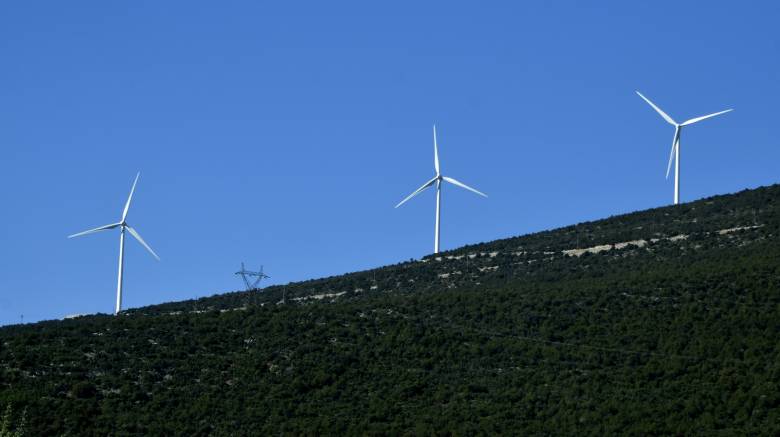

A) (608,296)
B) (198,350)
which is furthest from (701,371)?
(198,350)

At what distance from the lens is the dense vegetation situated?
68.6 m

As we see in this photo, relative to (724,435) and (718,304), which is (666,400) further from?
(718,304)

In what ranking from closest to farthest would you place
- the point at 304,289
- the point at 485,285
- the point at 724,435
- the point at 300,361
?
the point at 724,435
the point at 300,361
the point at 485,285
the point at 304,289

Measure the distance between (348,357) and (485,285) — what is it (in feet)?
70.4

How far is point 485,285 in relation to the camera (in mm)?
99750

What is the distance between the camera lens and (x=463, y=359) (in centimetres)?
7844

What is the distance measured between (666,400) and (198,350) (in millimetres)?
26238

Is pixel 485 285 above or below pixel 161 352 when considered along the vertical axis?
above

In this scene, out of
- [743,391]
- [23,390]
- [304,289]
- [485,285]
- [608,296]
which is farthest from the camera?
[304,289]

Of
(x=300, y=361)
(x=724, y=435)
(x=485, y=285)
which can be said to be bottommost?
(x=724, y=435)

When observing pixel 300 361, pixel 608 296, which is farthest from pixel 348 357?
pixel 608 296

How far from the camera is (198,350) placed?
82500 mm

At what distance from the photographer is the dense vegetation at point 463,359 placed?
225ft

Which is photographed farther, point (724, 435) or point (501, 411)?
point (501, 411)
